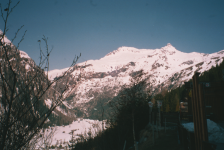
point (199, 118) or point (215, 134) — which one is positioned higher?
point (199, 118)

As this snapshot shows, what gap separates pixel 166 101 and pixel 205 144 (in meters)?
60.6

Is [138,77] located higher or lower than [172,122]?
higher

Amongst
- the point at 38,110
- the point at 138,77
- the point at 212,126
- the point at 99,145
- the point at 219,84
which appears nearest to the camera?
the point at 38,110

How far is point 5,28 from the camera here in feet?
9.78

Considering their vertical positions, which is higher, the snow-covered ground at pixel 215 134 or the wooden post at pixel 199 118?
the wooden post at pixel 199 118

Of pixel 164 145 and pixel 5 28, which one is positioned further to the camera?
pixel 164 145

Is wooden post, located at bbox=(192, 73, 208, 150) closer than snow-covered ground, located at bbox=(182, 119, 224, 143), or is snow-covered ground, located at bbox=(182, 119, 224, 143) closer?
wooden post, located at bbox=(192, 73, 208, 150)

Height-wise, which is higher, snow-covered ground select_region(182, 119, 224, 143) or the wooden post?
the wooden post

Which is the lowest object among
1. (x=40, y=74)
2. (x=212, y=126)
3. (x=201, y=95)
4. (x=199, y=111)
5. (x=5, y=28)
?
(x=212, y=126)

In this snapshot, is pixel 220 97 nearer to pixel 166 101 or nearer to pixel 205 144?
pixel 205 144

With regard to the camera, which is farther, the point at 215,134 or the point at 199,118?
the point at 215,134

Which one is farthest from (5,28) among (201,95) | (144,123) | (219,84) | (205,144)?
(219,84)

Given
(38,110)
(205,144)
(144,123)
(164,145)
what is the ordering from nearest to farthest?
1. (205,144)
2. (38,110)
3. (164,145)
4. (144,123)

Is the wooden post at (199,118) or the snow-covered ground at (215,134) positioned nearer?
the wooden post at (199,118)
